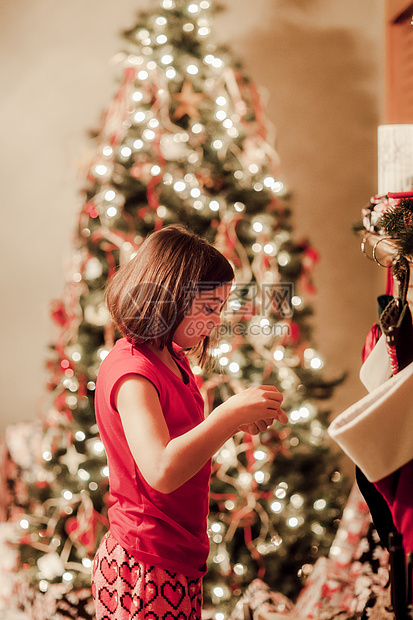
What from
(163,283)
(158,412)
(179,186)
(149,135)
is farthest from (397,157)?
(149,135)

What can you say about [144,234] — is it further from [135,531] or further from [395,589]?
[395,589]

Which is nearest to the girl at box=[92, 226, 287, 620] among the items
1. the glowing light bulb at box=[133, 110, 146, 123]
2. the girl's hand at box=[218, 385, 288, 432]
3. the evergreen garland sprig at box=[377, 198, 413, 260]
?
the girl's hand at box=[218, 385, 288, 432]

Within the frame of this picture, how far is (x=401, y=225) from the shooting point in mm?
1019

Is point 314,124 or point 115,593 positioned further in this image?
point 314,124

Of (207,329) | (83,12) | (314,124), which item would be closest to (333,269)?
(314,124)

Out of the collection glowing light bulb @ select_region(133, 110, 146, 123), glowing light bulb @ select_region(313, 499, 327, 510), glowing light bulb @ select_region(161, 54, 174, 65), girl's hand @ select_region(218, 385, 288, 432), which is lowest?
glowing light bulb @ select_region(313, 499, 327, 510)

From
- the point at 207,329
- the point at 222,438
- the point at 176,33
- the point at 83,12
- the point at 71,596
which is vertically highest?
the point at 83,12

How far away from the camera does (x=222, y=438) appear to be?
994mm

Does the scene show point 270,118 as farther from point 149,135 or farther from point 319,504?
point 319,504

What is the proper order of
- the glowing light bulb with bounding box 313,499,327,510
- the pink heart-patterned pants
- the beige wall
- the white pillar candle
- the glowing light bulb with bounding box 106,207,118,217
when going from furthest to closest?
the beige wall, the glowing light bulb with bounding box 313,499,327,510, the glowing light bulb with bounding box 106,207,118,217, the white pillar candle, the pink heart-patterned pants

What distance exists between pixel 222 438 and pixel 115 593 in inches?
16.8

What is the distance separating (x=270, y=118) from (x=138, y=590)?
2.61 metres

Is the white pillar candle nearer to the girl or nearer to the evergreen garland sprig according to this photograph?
the evergreen garland sprig

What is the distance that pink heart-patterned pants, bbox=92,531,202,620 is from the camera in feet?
3.59
